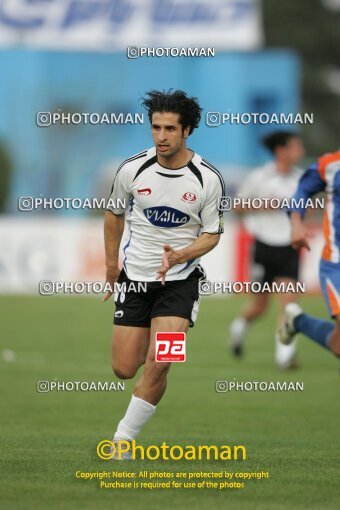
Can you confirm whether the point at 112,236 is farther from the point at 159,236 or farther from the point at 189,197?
the point at 189,197

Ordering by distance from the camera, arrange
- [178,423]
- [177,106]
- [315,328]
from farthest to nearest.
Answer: [315,328] → [178,423] → [177,106]

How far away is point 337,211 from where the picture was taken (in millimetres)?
9609

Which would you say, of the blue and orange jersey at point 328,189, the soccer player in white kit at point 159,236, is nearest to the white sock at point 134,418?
the soccer player in white kit at point 159,236

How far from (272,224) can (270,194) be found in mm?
566

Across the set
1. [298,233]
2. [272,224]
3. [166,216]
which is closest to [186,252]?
[166,216]

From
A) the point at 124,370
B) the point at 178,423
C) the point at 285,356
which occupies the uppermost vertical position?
the point at 124,370

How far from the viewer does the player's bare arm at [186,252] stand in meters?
7.98

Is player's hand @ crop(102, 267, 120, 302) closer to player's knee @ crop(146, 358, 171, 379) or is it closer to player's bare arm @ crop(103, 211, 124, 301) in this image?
player's bare arm @ crop(103, 211, 124, 301)

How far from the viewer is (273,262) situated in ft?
49.5

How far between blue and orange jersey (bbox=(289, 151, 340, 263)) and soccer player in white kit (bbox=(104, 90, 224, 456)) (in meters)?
1.48

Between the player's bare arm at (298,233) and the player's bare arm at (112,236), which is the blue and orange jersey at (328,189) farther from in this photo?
the player's bare arm at (112,236)

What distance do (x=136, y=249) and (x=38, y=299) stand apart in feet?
54.3

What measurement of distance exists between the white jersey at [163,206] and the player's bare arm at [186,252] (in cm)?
8

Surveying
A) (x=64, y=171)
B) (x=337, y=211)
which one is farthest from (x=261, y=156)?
(x=337, y=211)
